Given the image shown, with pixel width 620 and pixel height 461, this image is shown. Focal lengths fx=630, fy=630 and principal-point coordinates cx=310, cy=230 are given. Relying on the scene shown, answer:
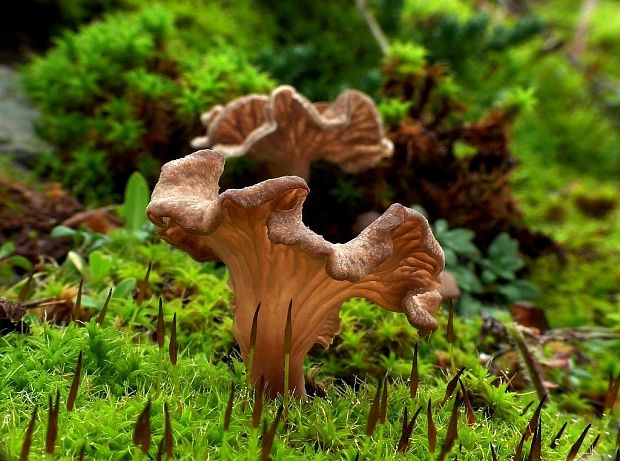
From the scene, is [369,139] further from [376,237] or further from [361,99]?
[376,237]

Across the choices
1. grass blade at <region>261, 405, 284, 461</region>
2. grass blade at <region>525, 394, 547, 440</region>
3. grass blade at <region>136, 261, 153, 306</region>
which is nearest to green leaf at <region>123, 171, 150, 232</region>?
grass blade at <region>136, 261, 153, 306</region>

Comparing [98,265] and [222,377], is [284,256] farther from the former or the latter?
[98,265]

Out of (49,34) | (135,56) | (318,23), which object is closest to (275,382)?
(135,56)

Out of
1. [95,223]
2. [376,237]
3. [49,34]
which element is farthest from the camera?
[49,34]

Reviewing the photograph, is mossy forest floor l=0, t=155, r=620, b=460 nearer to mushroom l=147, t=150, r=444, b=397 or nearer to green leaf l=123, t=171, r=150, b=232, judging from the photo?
green leaf l=123, t=171, r=150, b=232

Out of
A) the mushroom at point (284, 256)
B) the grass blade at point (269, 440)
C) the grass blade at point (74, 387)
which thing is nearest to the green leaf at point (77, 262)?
the mushroom at point (284, 256)

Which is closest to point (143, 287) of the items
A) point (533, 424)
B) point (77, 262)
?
point (77, 262)
